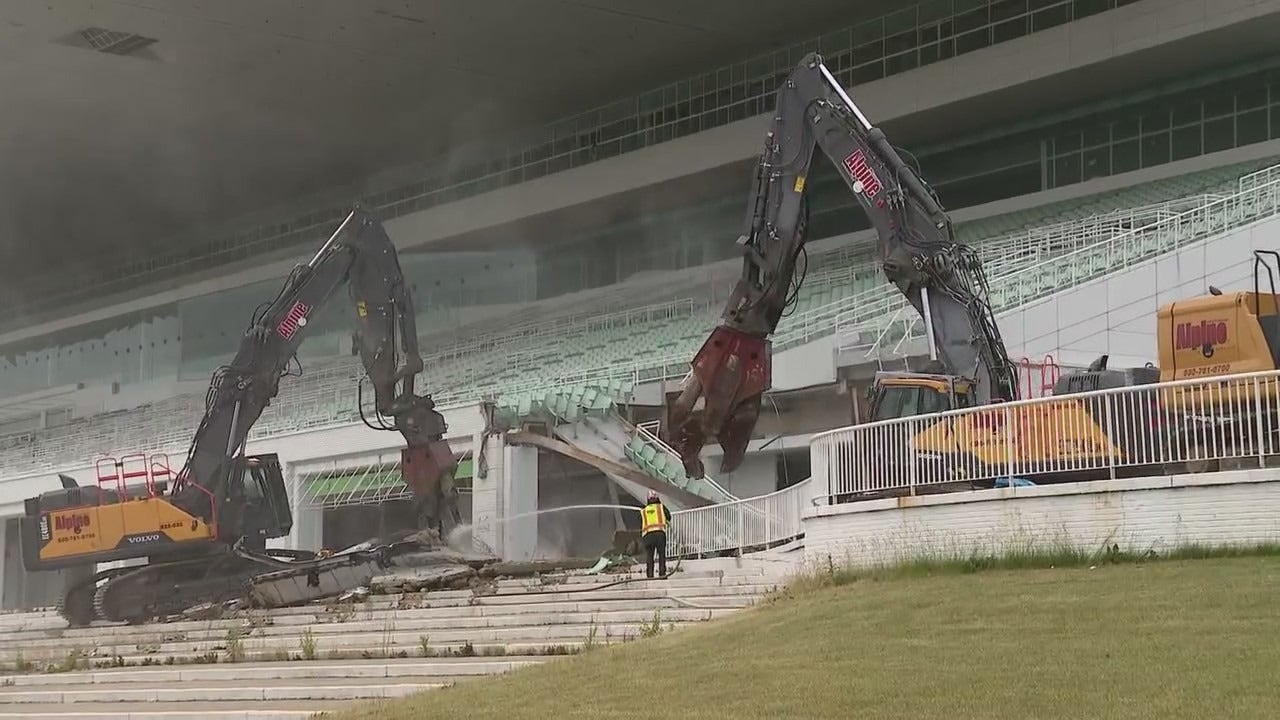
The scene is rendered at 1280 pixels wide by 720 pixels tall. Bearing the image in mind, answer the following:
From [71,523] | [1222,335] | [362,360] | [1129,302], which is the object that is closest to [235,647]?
[71,523]

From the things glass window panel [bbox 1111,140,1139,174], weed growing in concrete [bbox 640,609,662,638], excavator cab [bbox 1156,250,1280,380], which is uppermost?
glass window panel [bbox 1111,140,1139,174]

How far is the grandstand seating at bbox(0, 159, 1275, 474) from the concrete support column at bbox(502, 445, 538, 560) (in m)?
1.42

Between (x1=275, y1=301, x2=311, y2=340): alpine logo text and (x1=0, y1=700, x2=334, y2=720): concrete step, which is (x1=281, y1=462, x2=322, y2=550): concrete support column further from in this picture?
(x1=0, y1=700, x2=334, y2=720): concrete step

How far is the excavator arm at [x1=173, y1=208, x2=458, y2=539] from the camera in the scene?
2528cm

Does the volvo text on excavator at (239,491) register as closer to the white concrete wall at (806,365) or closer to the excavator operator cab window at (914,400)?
the white concrete wall at (806,365)

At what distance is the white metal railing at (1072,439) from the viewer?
1398 cm

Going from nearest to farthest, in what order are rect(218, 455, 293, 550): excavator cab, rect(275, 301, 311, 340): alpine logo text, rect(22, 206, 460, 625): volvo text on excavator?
1. rect(22, 206, 460, 625): volvo text on excavator
2. rect(218, 455, 293, 550): excavator cab
3. rect(275, 301, 311, 340): alpine logo text

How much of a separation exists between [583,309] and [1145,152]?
63.7ft

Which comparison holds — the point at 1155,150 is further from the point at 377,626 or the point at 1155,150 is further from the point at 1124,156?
the point at 377,626

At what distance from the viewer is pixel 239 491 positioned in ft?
83.3

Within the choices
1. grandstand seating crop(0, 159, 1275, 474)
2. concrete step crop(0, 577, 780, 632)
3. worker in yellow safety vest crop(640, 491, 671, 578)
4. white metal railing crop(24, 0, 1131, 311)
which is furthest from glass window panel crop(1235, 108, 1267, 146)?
concrete step crop(0, 577, 780, 632)

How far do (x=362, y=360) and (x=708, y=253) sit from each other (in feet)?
75.8

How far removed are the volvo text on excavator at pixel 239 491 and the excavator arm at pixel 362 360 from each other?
0.07ft

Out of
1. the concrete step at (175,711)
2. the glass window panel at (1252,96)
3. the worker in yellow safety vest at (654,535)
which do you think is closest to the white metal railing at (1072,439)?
the worker in yellow safety vest at (654,535)
